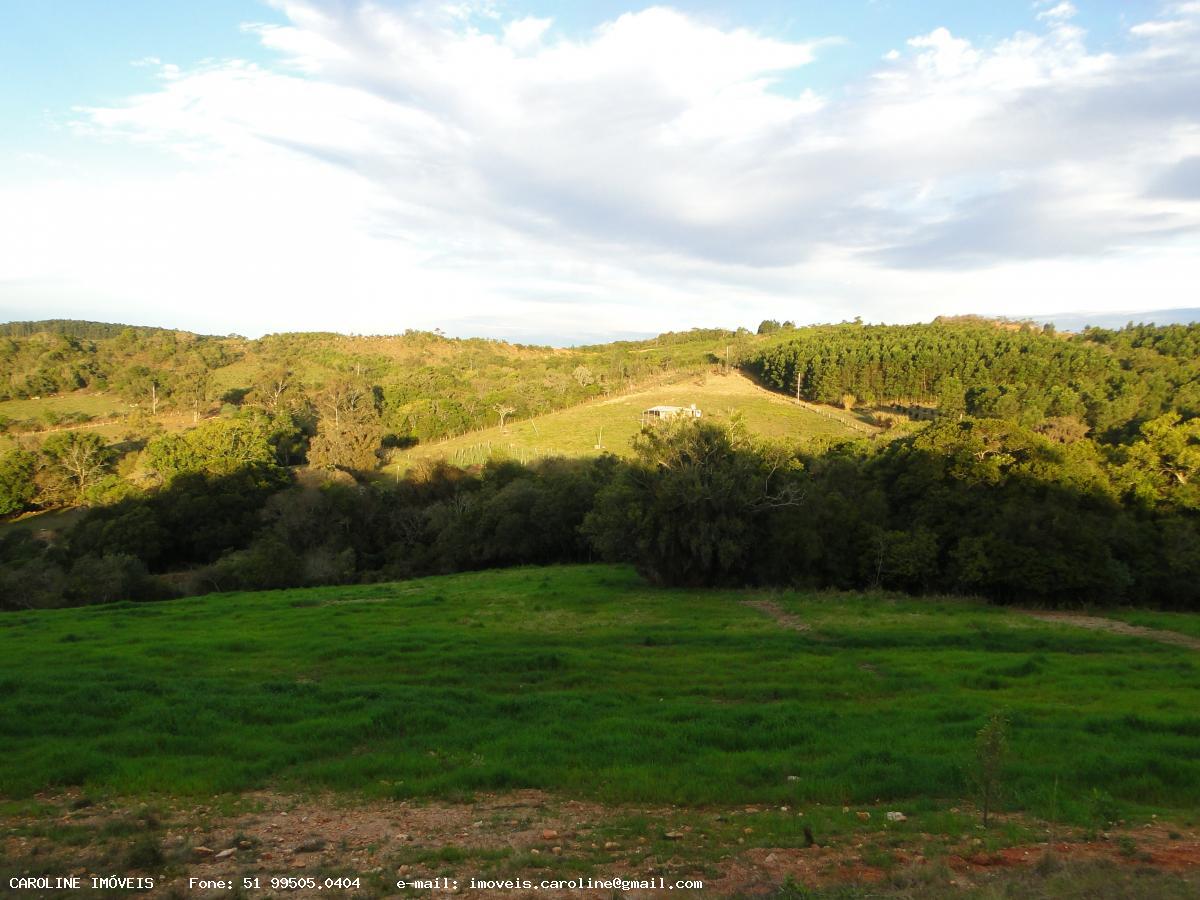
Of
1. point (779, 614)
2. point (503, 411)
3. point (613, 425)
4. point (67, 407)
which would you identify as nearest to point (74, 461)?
point (67, 407)

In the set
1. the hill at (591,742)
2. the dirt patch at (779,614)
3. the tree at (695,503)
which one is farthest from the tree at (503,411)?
the hill at (591,742)

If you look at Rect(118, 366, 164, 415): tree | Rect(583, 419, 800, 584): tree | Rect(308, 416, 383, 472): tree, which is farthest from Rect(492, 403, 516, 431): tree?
Rect(583, 419, 800, 584): tree

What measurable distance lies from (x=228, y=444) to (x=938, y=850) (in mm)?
63567

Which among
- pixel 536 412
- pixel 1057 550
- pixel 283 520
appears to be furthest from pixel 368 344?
pixel 1057 550

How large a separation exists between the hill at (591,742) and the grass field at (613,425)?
4984 cm

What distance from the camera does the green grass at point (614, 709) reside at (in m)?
9.65

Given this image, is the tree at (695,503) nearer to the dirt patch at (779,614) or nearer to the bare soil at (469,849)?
the dirt patch at (779,614)

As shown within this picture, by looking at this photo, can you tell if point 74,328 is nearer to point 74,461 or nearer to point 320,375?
point 320,375

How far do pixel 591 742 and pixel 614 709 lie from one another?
2104 millimetres

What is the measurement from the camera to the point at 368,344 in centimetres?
16138

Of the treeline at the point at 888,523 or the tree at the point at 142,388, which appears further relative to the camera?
the tree at the point at 142,388

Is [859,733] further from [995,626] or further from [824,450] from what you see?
[824,450]

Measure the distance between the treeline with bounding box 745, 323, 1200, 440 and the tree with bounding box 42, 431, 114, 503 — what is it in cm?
8643

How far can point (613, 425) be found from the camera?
85.3m
